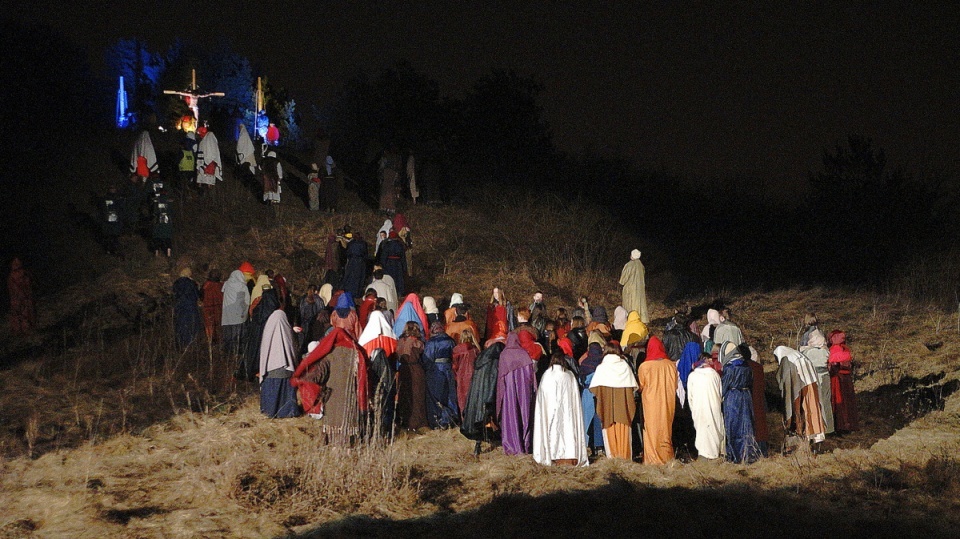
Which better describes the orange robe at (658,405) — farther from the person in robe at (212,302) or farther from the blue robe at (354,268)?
the blue robe at (354,268)

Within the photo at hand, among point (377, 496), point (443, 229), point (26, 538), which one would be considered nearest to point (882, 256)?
point (443, 229)

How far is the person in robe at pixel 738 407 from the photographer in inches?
411

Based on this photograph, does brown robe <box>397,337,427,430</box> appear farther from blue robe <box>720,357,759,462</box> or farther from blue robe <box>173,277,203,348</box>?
blue robe <box>173,277,203,348</box>

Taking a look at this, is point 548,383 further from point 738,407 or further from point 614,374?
point 738,407

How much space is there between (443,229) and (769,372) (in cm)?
1113

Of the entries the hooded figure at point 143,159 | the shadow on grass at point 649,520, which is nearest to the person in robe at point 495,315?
the shadow on grass at point 649,520

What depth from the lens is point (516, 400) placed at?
34.4 ft

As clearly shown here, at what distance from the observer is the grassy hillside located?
8.18 metres

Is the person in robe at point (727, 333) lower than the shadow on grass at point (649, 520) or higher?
higher

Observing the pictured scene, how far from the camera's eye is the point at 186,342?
14773mm

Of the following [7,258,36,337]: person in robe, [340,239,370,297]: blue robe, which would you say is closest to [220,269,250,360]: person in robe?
[340,239,370,297]: blue robe

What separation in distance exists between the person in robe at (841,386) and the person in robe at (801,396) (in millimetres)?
918

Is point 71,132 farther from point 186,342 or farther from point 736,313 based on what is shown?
point 736,313

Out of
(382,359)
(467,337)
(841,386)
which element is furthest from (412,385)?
(841,386)
